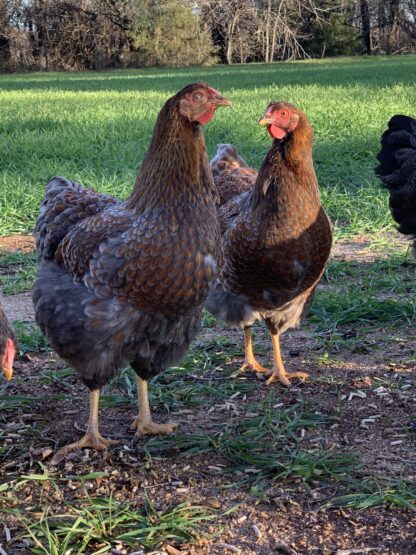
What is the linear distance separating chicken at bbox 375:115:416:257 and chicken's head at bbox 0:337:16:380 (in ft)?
8.00

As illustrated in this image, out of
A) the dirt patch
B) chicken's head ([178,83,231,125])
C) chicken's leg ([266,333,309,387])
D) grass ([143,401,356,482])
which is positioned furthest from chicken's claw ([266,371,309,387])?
the dirt patch

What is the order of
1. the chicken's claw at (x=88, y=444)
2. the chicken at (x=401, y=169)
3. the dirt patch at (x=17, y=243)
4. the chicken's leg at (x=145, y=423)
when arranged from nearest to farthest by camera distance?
the chicken's claw at (x=88, y=444), the chicken's leg at (x=145, y=423), the chicken at (x=401, y=169), the dirt patch at (x=17, y=243)

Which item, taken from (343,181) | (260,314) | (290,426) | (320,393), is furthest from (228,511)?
(343,181)

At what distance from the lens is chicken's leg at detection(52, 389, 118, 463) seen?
10.5ft

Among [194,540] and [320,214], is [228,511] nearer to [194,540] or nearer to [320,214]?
[194,540]

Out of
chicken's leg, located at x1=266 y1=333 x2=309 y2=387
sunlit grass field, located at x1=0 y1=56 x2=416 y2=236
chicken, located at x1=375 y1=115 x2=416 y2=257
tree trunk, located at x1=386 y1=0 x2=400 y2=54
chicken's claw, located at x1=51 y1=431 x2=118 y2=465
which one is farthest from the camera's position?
tree trunk, located at x1=386 y1=0 x2=400 y2=54

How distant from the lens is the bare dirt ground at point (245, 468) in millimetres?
2541

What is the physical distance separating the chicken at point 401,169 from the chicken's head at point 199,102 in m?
1.60

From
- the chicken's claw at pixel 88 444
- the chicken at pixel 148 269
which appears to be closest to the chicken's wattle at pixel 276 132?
the chicken at pixel 148 269

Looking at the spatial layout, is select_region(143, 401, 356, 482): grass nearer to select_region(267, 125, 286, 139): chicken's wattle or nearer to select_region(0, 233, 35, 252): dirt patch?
select_region(267, 125, 286, 139): chicken's wattle

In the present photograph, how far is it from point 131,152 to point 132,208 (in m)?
7.07

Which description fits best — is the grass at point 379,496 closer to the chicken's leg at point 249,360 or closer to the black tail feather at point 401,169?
the chicken's leg at point 249,360

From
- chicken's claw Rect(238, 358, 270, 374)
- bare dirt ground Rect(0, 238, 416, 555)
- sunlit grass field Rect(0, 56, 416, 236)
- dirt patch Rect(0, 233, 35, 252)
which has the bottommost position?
chicken's claw Rect(238, 358, 270, 374)

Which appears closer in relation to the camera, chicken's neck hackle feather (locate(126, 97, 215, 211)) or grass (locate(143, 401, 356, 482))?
grass (locate(143, 401, 356, 482))
